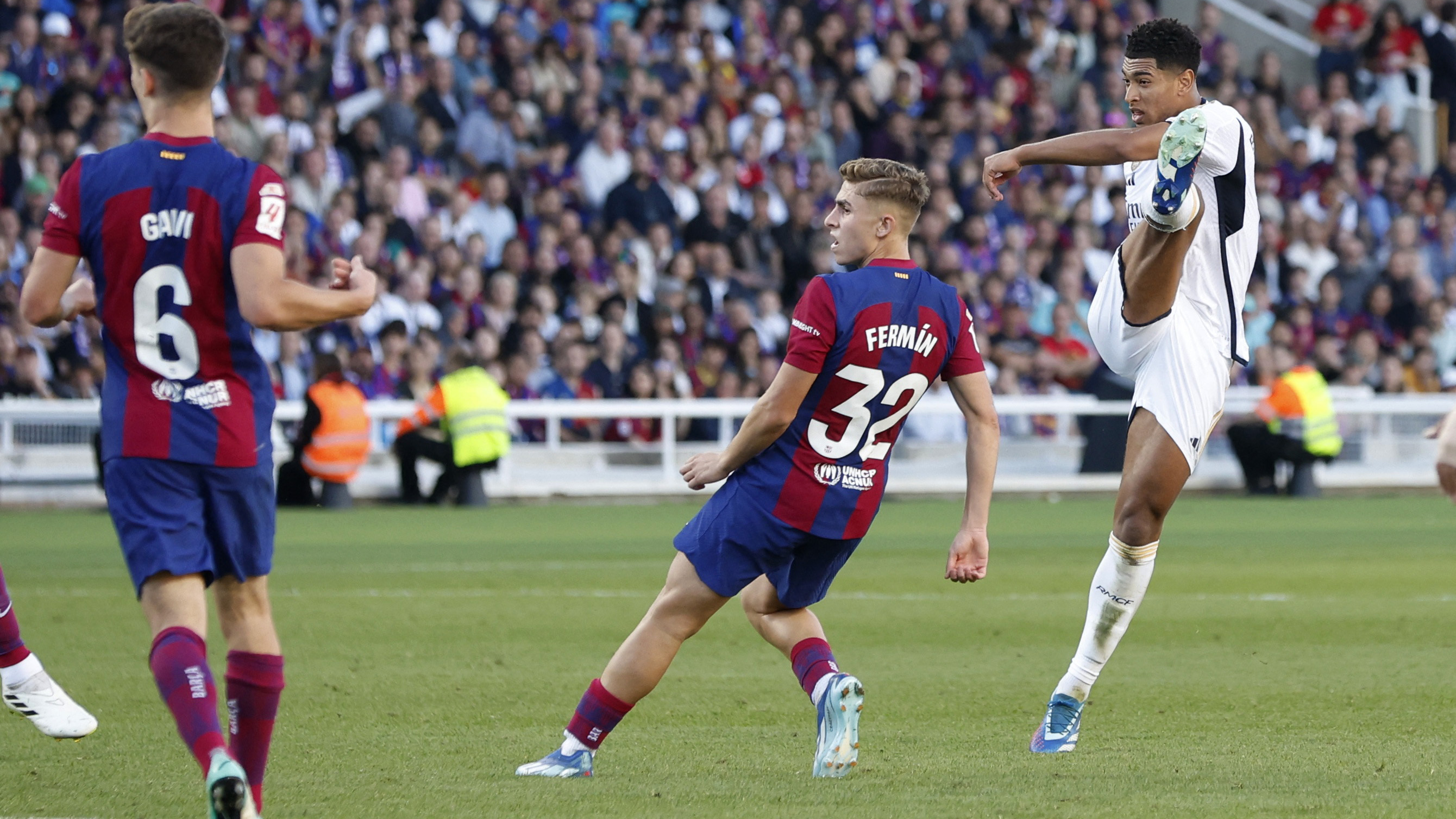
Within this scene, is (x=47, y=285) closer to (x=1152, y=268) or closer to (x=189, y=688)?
(x=189, y=688)

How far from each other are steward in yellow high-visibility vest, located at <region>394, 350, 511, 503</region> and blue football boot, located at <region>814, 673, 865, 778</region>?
36.0 feet

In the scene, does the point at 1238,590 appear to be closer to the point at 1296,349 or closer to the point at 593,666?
the point at 593,666

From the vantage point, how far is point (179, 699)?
4098 mm

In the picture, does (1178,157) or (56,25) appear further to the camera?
(56,25)

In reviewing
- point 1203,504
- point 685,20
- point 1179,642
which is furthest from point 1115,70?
point 1179,642

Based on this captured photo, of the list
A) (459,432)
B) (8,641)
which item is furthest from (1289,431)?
(8,641)

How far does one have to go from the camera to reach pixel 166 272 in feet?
13.6

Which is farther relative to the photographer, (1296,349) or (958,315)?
(1296,349)

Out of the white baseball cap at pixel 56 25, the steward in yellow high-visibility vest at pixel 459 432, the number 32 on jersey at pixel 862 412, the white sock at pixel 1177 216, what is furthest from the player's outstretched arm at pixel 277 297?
the white baseball cap at pixel 56 25

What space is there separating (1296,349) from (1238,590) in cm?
1008

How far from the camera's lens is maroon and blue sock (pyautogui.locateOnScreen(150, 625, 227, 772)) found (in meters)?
4.05

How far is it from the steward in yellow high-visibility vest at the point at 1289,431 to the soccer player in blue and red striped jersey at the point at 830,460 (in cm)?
1273

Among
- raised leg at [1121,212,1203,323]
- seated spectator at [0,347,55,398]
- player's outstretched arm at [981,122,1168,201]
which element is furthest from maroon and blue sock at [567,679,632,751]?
seated spectator at [0,347,55,398]

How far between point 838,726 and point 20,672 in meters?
2.40
